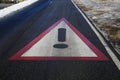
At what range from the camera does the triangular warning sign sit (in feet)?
26.0

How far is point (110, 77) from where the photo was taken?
244 inches

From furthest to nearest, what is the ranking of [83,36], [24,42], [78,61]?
[83,36], [24,42], [78,61]

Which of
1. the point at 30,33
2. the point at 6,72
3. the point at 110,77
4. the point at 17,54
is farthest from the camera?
the point at 30,33

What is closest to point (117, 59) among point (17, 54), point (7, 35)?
point (17, 54)

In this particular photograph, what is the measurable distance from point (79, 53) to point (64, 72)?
6.20 feet

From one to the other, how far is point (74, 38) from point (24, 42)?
206cm

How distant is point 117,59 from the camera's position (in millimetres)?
7602

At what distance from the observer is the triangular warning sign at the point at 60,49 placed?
7.93 m

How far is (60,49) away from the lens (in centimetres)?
884

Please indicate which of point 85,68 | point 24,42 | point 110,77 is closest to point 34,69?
point 85,68

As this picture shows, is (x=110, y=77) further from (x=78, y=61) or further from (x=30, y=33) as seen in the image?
(x=30, y=33)

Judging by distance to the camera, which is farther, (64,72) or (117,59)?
(117,59)

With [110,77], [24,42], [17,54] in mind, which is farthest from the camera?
[24,42]

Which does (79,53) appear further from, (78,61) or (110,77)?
(110,77)
